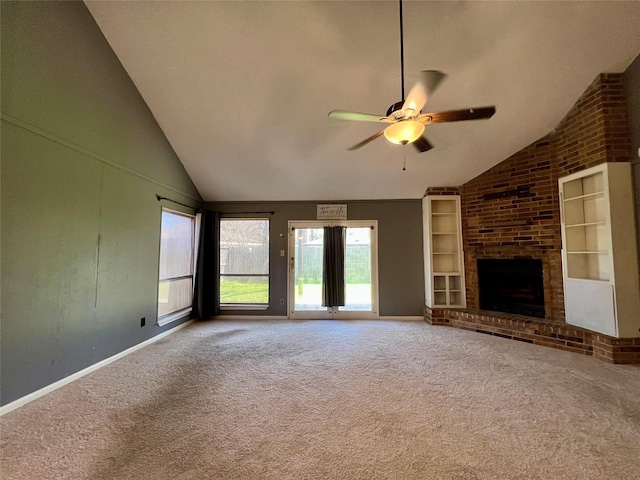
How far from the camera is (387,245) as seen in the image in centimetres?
500

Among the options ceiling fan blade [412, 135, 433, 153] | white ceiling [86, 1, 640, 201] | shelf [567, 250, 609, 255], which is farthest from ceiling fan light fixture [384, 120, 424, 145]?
shelf [567, 250, 609, 255]

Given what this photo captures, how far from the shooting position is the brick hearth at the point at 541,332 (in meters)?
2.85

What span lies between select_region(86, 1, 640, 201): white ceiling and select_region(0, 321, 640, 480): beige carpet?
2.94 meters

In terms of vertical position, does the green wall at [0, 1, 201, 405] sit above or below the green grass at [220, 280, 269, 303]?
above

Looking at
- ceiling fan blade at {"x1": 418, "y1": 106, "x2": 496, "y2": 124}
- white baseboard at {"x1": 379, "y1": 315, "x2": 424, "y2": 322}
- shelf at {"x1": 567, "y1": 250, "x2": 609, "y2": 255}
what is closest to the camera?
ceiling fan blade at {"x1": 418, "y1": 106, "x2": 496, "y2": 124}

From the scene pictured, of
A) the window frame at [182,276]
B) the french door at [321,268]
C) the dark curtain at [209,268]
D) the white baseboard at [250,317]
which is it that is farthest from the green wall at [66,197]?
the french door at [321,268]

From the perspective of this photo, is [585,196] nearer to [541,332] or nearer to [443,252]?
[541,332]

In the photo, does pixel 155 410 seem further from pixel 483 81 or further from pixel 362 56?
pixel 483 81

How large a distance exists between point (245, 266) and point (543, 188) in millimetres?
5154

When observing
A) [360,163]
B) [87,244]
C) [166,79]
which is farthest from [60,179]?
[360,163]

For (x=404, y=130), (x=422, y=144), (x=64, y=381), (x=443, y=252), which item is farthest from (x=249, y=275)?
(x=404, y=130)

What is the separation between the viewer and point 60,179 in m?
2.44

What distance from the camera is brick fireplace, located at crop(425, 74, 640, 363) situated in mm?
3025

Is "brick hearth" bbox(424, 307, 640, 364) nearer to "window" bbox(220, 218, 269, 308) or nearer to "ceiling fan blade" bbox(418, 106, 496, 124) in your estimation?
"ceiling fan blade" bbox(418, 106, 496, 124)
